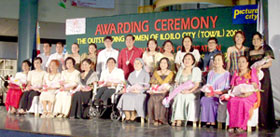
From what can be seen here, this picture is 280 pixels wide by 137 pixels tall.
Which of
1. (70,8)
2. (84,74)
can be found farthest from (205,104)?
(70,8)

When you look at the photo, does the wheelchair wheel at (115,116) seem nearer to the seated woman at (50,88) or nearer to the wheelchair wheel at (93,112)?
the wheelchair wheel at (93,112)

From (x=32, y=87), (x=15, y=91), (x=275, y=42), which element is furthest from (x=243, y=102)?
(x=15, y=91)

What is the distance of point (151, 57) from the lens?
6.74 meters

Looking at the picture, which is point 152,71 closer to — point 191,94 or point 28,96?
point 191,94

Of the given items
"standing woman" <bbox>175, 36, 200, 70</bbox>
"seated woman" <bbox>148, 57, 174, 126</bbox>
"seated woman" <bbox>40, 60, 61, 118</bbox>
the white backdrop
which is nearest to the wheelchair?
"seated woman" <bbox>148, 57, 174, 126</bbox>

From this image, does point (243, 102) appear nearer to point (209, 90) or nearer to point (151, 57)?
point (209, 90)

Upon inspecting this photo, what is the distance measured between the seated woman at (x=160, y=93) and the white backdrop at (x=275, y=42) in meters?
1.82

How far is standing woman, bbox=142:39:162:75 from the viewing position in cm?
664

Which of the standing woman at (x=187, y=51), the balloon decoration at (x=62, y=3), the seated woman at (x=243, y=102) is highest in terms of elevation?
the balloon decoration at (x=62, y=3)

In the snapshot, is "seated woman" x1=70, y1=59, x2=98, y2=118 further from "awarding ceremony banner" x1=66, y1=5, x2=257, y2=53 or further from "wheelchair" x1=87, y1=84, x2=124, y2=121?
"awarding ceremony banner" x1=66, y1=5, x2=257, y2=53

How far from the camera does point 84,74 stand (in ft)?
22.5

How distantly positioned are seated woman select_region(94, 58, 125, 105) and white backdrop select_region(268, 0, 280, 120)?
8.78 ft

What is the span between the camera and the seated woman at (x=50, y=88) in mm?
6941

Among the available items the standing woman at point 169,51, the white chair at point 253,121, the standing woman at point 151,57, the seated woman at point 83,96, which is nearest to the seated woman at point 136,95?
the standing woman at point 151,57
